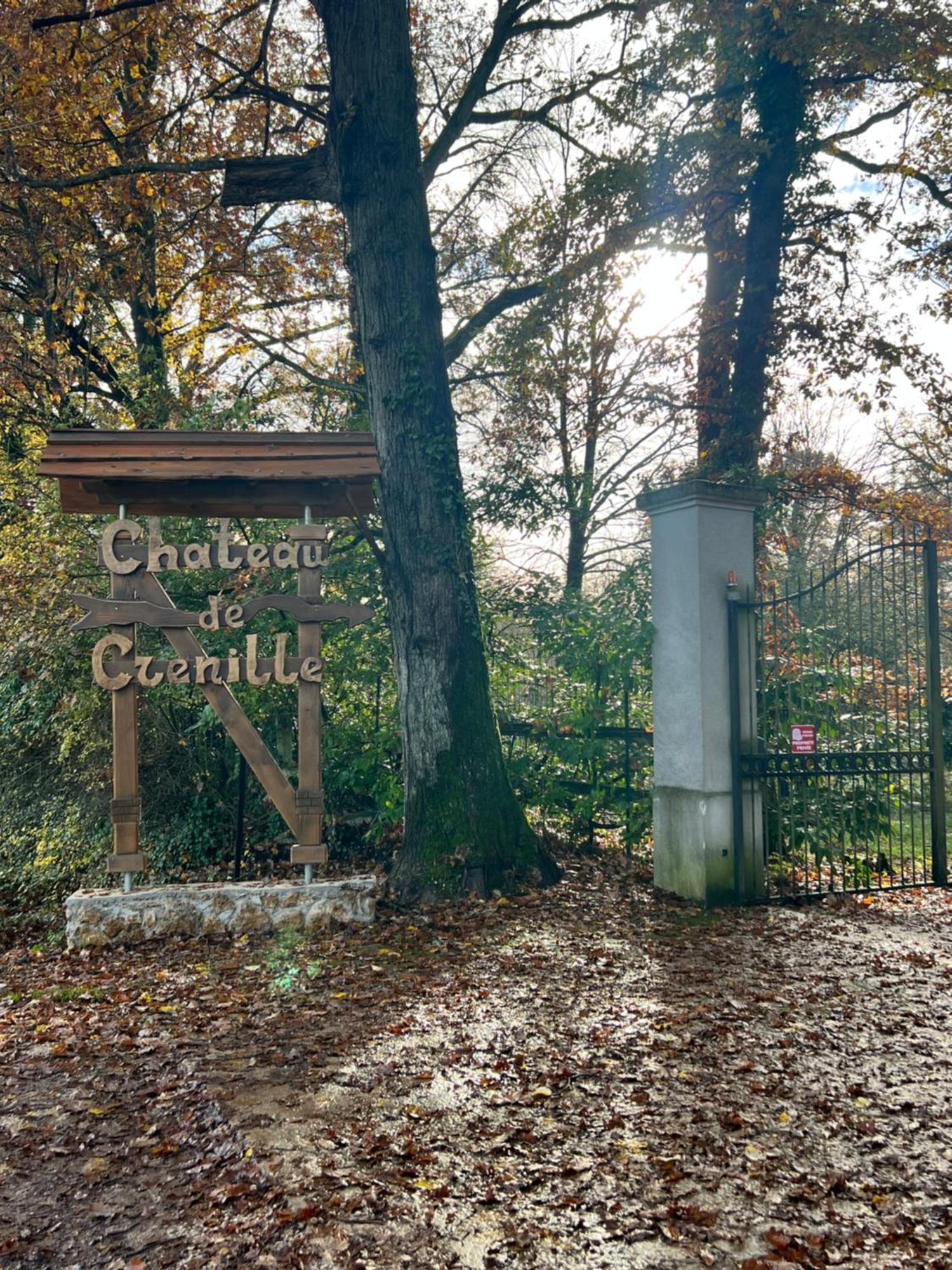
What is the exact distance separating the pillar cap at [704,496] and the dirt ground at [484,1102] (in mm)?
3091

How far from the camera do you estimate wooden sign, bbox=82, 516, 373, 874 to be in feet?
22.0

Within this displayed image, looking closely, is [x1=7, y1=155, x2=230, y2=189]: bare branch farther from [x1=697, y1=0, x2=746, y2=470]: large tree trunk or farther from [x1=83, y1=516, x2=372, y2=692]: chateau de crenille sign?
[x1=697, y1=0, x2=746, y2=470]: large tree trunk

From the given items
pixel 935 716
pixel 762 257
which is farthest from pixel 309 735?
pixel 762 257

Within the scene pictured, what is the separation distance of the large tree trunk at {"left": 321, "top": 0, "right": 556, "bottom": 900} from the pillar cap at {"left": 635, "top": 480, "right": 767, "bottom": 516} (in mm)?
1567

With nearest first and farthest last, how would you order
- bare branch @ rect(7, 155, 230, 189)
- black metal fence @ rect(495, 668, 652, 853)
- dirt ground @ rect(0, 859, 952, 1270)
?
dirt ground @ rect(0, 859, 952, 1270) → bare branch @ rect(7, 155, 230, 189) → black metal fence @ rect(495, 668, 652, 853)

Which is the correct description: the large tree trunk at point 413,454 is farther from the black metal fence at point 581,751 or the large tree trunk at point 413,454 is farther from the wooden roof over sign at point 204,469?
the black metal fence at point 581,751

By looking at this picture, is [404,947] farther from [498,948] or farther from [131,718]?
[131,718]

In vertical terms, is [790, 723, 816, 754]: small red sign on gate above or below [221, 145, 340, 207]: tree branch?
below

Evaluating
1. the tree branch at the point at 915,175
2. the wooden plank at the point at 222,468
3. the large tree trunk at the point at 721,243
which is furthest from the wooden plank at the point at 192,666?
the tree branch at the point at 915,175

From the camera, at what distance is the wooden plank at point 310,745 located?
6.83 m

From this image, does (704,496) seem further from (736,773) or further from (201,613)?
(201,613)

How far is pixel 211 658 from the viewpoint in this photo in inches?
269

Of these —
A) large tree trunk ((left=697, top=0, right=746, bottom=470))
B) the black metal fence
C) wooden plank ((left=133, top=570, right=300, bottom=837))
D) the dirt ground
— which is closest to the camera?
the dirt ground

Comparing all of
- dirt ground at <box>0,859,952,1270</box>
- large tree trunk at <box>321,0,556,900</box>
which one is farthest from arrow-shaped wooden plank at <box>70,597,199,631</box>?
dirt ground at <box>0,859,952,1270</box>
